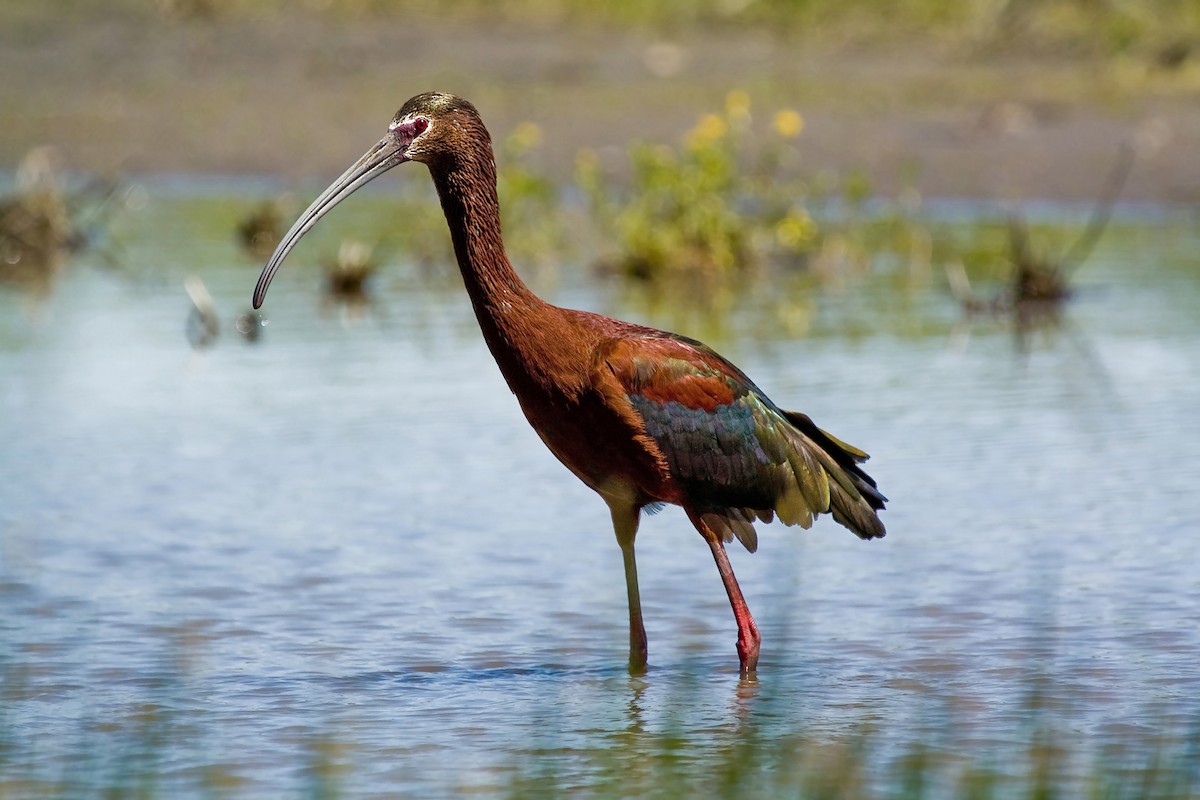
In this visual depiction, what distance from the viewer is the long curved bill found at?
5.38 metres

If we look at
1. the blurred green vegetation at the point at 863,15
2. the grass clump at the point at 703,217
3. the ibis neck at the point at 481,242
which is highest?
the blurred green vegetation at the point at 863,15

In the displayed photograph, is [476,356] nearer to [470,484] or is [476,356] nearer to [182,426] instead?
Result: [182,426]

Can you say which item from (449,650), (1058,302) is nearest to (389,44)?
(1058,302)

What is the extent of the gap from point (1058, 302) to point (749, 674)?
→ 6.72m

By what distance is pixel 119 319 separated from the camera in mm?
11859

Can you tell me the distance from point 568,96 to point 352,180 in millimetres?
12789

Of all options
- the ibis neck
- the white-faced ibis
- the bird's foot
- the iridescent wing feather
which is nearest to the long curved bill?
the white-faced ibis

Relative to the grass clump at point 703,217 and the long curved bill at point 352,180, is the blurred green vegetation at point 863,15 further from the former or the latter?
the long curved bill at point 352,180

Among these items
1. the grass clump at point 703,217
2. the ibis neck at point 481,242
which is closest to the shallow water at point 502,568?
Result: the ibis neck at point 481,242

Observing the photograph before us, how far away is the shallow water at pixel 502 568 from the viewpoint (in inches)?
206

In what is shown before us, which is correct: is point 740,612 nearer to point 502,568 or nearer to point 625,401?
point 625,401

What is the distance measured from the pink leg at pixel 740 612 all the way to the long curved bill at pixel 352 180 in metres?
1.21

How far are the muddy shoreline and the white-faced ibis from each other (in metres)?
9.11

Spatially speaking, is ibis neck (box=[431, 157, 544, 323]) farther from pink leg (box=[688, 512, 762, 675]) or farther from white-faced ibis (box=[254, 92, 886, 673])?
pink leg (box=[688, 512, 762, 675])
